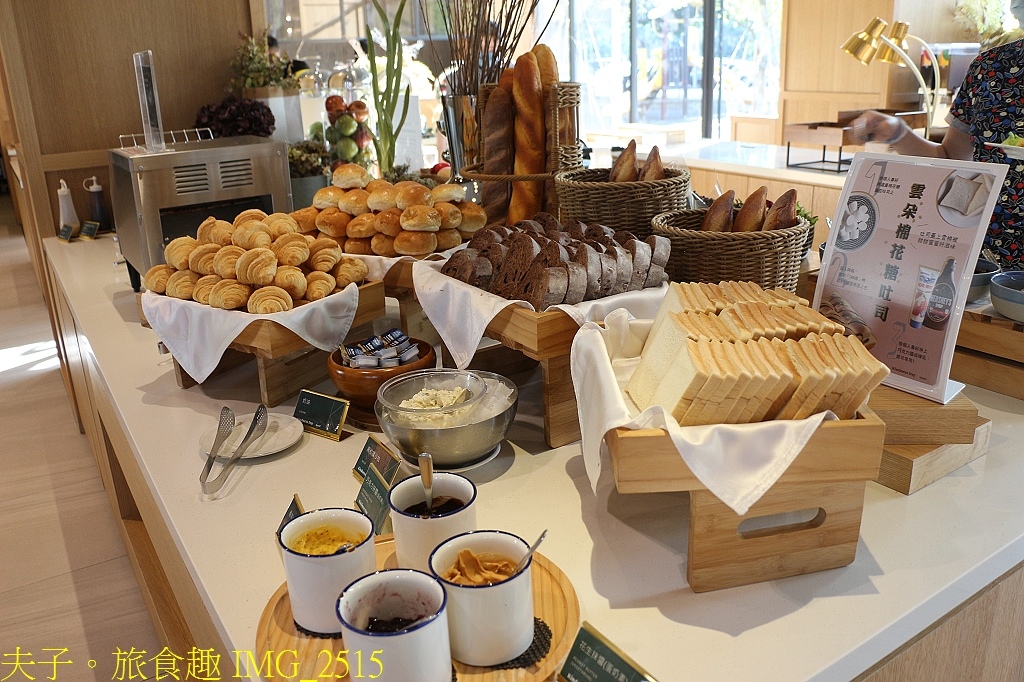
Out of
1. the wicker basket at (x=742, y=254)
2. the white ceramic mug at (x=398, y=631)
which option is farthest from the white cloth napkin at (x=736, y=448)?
the wicker basket at (x=742, y=254)

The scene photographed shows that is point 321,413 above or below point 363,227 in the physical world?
below

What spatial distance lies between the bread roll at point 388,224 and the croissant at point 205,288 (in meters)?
0.32

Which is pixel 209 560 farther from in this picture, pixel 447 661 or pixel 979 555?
pixel 979 555

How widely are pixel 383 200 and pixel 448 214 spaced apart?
138mm

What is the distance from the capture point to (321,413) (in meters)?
1.30

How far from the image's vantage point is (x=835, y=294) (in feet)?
3.76

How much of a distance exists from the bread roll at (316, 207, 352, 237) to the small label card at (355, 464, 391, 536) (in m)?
0.74

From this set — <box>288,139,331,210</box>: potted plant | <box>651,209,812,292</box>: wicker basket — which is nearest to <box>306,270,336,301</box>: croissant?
<box>651,209,812,292</box>: wicker basket

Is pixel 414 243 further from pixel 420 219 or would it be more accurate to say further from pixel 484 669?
pixel 484 669

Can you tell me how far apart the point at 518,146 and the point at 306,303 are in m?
0.60

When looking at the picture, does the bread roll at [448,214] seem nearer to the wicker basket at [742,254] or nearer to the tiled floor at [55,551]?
the wicker basket at [742,254]

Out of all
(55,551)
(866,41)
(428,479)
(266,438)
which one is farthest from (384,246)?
(866,41)

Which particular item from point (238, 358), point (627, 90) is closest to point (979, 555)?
point (238, 358)

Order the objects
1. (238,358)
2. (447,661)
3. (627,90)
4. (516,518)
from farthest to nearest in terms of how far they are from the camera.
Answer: (627,90)
(238,358)
(516,518)
(447,661)
